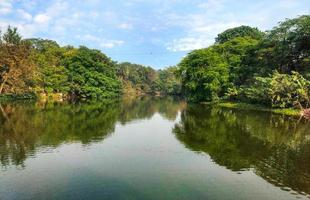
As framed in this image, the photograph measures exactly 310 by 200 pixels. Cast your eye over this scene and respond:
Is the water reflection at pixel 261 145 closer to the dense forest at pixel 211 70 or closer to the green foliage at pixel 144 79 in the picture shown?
the dense forest at pixel 211 70

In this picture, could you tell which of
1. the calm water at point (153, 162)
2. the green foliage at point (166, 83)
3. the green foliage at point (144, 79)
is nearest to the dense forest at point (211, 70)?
the calm water at point (153, 162)

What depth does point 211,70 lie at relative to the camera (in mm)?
66312

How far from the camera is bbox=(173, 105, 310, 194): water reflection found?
56.9 feet

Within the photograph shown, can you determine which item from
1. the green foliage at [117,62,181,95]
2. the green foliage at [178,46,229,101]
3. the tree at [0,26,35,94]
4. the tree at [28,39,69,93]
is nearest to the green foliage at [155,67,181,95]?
the green foliage at [117,62,181,95]

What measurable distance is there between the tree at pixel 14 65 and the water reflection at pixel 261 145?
42165 mm

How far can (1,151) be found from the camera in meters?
20.9

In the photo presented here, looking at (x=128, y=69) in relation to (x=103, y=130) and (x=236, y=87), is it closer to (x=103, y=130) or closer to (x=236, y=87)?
(x=236, y=87)

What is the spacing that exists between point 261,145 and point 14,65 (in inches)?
2165

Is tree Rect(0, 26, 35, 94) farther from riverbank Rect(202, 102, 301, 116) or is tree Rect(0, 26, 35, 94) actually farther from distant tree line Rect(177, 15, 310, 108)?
riverbank Rect(202, 102, 301, 116)

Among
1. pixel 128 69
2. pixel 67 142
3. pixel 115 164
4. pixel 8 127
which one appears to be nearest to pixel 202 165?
pixel 115 164

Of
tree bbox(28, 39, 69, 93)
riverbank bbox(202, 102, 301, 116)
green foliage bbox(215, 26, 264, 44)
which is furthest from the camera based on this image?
green foliage bbox(215, 26, 264, 44)

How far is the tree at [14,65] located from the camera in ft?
214

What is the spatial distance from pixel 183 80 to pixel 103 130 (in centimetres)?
4704

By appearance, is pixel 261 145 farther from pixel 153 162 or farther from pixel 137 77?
pixel 137 77
